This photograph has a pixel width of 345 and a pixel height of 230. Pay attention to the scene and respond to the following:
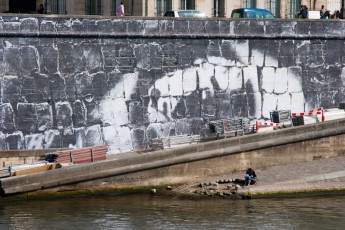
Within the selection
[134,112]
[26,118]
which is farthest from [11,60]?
[134,112]

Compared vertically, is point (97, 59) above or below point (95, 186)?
above

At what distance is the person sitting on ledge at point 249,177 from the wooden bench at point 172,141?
10.3 feet

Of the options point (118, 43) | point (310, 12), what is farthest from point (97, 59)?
point (310, 12)

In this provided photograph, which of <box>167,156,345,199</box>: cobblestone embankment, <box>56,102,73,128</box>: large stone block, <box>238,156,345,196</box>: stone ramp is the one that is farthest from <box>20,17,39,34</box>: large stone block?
<box>238,156,345,196</box>: stone ramp

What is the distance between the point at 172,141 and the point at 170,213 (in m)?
5.45

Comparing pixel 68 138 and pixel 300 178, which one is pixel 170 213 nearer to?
pixel 300 178

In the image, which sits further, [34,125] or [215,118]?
[215,118]

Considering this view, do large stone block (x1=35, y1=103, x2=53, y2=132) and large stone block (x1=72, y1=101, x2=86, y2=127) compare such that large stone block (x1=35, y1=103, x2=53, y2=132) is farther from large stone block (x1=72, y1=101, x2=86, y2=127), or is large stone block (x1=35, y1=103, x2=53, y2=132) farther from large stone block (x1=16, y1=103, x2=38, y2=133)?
Result: large stone block (x1=72, y1=101, x2=86, y2=127)

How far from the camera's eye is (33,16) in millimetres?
47875

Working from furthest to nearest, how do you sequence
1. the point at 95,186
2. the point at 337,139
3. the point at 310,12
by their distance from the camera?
the point at 310,12 < the point at 337,139 < the point at 95,186

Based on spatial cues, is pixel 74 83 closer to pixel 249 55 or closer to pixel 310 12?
pixel 249 55

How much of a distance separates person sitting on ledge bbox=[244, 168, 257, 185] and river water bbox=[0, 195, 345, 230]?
2.95 ft

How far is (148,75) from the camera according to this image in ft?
164

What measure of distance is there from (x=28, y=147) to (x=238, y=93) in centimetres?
823
